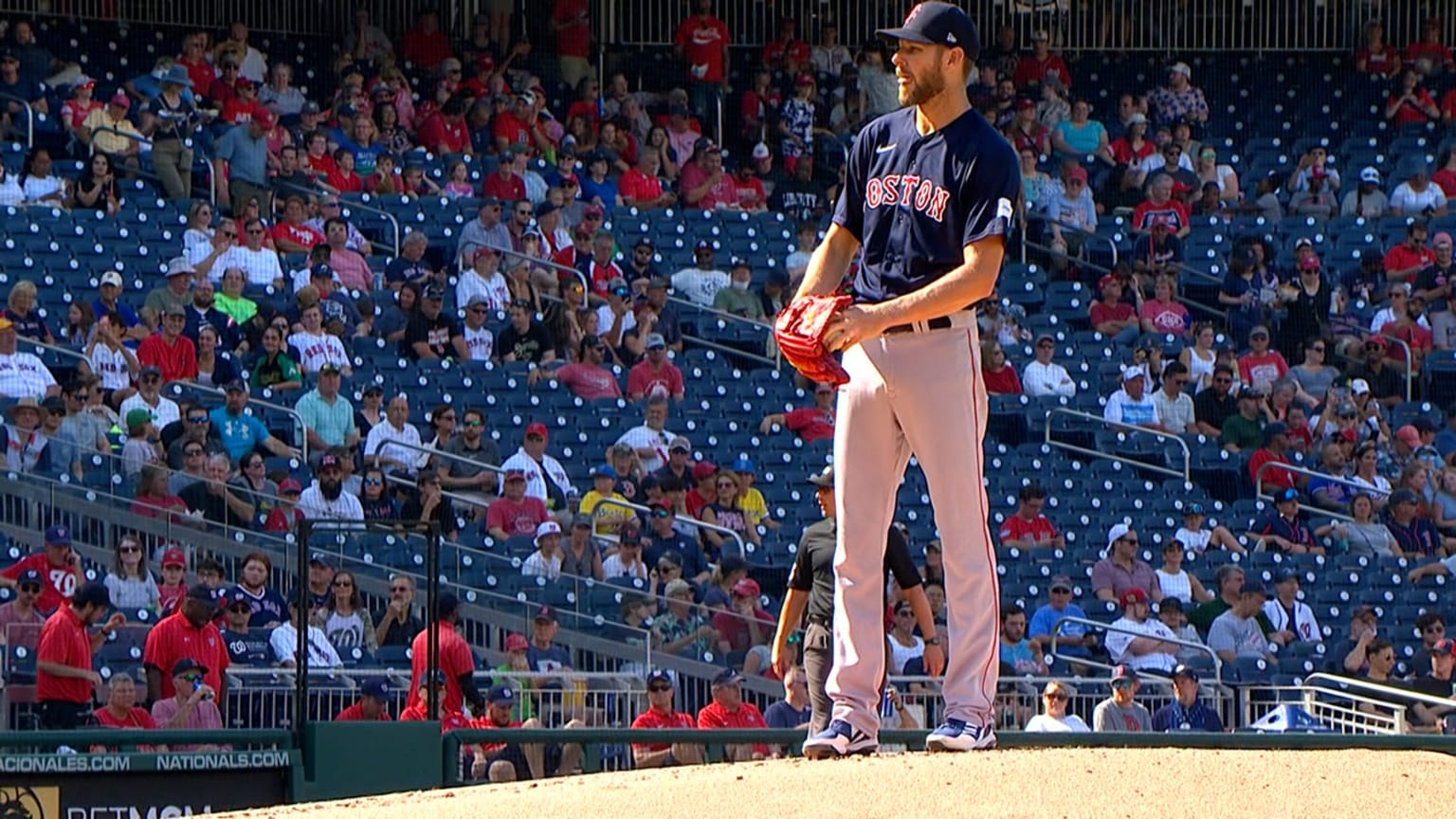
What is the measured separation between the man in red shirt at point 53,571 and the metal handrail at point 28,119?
5.05m

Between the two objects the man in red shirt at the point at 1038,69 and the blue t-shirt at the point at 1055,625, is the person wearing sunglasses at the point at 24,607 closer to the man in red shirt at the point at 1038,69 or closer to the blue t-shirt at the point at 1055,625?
the blue t-shirt at the point at 1055,625

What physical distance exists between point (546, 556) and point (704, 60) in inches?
305

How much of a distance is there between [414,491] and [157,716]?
3.51m

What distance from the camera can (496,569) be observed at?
13.2 m

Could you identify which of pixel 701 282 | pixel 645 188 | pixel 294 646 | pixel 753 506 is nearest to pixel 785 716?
pixel 294 646

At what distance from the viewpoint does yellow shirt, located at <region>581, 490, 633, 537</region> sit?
45.2 feet

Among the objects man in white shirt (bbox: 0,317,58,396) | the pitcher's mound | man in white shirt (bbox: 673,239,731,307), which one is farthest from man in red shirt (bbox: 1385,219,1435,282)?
the pitcher's mound

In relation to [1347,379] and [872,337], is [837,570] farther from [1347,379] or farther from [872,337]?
[1347,379]

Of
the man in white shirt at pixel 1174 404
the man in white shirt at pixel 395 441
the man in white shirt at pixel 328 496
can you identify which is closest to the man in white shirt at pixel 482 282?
the man in white shirt at pixel 395 441

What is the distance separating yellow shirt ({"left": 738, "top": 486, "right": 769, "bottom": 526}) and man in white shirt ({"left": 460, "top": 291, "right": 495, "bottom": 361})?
2136 millimetres

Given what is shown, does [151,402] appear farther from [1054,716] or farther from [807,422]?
[1054,716]

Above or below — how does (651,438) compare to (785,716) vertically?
above

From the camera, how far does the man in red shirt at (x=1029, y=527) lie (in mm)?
15016

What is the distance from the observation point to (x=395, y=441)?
A: 1388 cm
